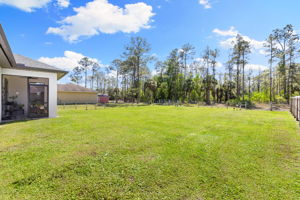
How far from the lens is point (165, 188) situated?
2256mm

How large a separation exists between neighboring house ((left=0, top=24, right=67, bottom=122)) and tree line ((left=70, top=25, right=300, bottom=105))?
18956 mm

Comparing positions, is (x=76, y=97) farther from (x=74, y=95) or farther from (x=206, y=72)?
(x=206, y=72)

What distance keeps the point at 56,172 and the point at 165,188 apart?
2021mm

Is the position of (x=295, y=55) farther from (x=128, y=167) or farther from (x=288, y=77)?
(x=128, y=167)

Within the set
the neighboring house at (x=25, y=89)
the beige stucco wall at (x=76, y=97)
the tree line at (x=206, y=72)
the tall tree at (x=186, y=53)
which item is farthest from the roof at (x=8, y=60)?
the tall tree at (x=186, y=53)

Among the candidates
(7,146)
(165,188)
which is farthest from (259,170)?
(7,146)

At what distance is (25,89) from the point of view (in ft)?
33.7

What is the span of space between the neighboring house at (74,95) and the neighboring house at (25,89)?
14.4 metres

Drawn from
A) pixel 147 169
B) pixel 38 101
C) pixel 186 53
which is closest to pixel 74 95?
pixel 38 101

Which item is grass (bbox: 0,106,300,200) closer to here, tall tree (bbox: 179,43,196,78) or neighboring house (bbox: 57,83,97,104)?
neighboring house (bbox: 57,83,97,104)

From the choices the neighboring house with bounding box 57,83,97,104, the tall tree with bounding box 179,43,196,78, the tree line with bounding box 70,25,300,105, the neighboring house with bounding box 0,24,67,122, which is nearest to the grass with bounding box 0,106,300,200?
the neighboring house with bounding box 0,24,67,122

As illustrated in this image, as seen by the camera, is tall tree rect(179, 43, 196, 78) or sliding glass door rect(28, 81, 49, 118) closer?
sliding glass door rect(28, 81, 49, 118)

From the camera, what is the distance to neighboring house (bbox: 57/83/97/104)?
79.2 feet

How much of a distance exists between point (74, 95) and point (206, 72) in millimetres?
27126
